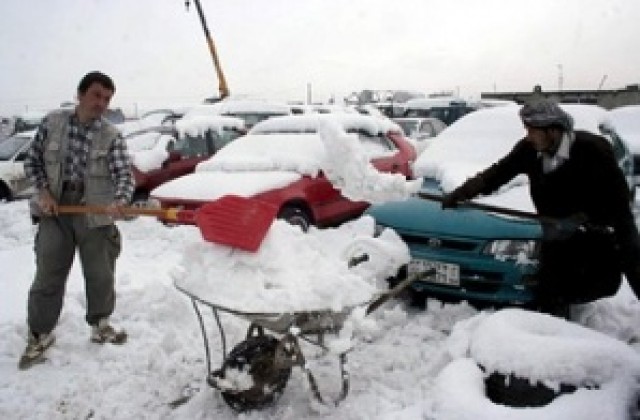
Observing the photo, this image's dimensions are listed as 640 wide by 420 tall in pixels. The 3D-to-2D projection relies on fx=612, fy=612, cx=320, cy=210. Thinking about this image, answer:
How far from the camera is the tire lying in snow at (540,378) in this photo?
85.7 inches

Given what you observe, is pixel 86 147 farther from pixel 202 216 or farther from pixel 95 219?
pixel 202 216

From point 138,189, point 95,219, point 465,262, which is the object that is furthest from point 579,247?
point 138,189

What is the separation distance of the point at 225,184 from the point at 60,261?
122 inches

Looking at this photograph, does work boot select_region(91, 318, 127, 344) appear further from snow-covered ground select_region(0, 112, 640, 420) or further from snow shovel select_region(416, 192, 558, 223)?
snow shovel select_region(416, 192, 558, 223)

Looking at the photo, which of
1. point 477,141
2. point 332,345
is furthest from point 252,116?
point 332,345

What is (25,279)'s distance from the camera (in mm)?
5953

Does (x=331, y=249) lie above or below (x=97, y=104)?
below

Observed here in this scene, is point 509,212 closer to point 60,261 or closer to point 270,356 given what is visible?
point 270,356

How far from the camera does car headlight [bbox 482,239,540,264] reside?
4246mm

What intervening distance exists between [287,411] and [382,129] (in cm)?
584

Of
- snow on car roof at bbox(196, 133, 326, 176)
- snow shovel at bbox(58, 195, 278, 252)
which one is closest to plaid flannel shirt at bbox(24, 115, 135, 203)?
snow shovel at bbox(58, 195, 278, 252)

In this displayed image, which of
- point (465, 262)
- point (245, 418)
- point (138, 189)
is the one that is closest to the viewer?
point (245, 418)

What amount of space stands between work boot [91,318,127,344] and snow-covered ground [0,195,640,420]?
0.20 ft

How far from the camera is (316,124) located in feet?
26.7
